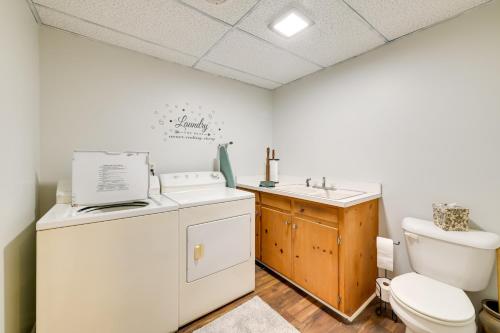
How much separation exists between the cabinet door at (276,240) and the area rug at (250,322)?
45 cm

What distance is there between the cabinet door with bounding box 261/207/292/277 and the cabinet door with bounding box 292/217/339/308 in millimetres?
79

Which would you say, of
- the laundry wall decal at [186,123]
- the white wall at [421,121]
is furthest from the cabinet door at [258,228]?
the laundry wall decal at [186,123]

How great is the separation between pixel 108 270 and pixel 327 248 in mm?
1566

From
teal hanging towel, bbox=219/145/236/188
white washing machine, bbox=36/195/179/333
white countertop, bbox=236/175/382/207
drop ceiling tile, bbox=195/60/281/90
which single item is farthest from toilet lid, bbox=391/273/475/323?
drop ceiling tile, bbox=195/60/281/90

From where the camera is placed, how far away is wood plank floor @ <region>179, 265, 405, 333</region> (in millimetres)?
1520

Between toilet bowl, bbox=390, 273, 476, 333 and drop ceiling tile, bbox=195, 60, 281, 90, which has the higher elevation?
drop ceiling tile, bbox=195, 60, 281, 90

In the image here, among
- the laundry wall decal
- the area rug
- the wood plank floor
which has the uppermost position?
the laundry wall decal

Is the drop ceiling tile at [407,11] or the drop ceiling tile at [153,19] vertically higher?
the drop ceiling tile at [407,11]

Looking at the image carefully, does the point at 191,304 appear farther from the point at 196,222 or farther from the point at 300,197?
the point at 300,197

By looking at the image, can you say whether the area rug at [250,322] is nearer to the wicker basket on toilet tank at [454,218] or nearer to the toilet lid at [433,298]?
the toilet lid at [433,298]

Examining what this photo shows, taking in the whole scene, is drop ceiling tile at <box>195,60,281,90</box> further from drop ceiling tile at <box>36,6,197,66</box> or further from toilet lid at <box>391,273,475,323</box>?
toilet lid at <box>391,273,475,323</box>

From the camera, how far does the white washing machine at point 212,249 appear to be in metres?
1.54

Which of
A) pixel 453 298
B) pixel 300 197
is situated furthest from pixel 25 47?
pixel 453 298

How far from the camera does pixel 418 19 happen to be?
154cm
